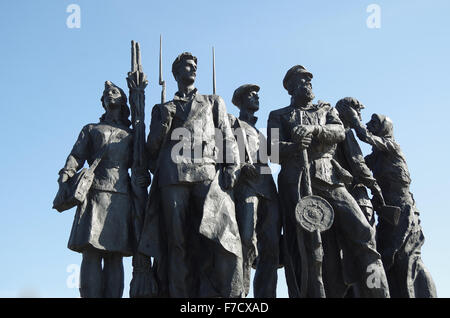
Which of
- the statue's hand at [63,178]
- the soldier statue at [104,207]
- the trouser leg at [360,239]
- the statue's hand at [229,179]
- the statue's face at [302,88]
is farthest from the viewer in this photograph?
the statue's face at [302,88]

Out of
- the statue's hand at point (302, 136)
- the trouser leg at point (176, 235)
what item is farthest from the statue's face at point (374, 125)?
the trouser leg at point (176, 235)

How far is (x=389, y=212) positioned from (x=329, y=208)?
1.52 m

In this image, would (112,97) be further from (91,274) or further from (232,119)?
(91,274)

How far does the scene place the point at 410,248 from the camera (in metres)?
11.6

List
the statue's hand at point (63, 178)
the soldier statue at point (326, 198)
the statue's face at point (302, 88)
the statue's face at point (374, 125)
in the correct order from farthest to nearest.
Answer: the statue's face at point (374, 125)
the statue's face at point (302, 88)
the statue's hand at point (63, 178)
the soldier statue at point (326, 198)

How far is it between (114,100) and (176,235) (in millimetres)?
2549

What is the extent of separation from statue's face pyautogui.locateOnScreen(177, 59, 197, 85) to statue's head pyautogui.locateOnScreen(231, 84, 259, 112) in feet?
3.92

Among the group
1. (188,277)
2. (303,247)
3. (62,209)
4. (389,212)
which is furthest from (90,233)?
(389,212)

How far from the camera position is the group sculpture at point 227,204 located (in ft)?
33.7

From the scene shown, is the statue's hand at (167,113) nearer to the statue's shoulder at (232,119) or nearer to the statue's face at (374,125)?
the statue's shoulder at (232,119)

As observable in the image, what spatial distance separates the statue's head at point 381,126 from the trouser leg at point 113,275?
190 inches
